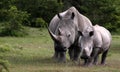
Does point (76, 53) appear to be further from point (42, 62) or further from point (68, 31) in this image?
point (42, 62)

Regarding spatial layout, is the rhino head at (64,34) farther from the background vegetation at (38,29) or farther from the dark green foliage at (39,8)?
the dark green foliage at (39,8)

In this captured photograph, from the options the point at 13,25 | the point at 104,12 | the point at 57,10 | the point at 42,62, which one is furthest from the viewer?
the point at 57,10

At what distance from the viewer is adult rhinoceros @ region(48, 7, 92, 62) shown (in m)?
14.3

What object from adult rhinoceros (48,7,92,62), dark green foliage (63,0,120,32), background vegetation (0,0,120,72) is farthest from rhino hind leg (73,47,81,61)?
dark green foliage (63,0,120,32)

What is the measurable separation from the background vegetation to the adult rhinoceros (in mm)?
583

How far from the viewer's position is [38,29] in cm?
3005

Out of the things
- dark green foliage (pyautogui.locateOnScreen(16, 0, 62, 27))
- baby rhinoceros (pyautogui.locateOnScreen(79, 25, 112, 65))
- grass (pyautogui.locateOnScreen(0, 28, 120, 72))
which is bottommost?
dark green foliage (pyautogui.locateOnScreen(16, 0, 62, 27))

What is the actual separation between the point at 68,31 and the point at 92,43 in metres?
1.09

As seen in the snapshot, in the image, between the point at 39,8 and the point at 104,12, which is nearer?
the point at 104,12

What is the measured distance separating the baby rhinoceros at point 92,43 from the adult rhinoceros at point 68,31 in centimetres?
52

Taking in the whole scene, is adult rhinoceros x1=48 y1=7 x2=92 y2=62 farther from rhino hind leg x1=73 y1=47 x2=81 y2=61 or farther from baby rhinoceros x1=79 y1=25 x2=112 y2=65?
baby rhinoceros x1=79 y1=25 x2=112 y2=65

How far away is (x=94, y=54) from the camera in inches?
555

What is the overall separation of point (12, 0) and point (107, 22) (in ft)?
21.7

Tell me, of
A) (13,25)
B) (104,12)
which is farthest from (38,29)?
(104,12)
